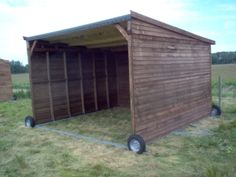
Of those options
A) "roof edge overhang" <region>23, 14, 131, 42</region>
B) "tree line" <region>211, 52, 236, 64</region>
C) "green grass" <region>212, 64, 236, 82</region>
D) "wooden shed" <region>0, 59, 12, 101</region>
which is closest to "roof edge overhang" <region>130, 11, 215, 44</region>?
"roof edge overhang" <region>23, 14, 131, 42</region>

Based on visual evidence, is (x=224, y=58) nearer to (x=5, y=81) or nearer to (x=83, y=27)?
(x=5, y=81)

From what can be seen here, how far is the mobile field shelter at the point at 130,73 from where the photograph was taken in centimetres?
533

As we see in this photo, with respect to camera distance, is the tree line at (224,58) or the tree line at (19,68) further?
the tree line at (19,68)

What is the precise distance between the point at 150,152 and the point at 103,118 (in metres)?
3.74

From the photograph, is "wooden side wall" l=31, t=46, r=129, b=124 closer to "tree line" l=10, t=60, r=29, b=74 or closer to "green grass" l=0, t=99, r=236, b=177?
"green grass" l=0, t=99, r=236, b=177

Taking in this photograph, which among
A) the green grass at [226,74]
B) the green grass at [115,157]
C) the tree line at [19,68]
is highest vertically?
the tree line at [19,68]

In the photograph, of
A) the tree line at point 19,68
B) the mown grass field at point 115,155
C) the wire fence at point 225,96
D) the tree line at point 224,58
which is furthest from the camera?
the tree line at point 19,68

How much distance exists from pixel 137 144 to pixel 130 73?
1.35 meters

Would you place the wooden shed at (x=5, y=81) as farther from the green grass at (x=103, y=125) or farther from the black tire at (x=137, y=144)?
the black tire at (x=137, y=144)

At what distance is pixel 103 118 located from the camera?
340 inches

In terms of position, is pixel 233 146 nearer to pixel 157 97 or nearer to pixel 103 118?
pixel 157 97

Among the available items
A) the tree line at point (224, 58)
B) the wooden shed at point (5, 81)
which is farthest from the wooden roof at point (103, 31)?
the tree line at point (224, 58)

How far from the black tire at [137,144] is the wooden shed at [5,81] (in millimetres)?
10929

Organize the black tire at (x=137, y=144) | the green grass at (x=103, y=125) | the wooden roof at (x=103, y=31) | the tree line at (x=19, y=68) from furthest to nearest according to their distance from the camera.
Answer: the tree line at (x=19, y=68) → the green grass at (x=103, y=125) → the wooden roof at (x=103, y=31) → the black tire at (x=137, y=144)
